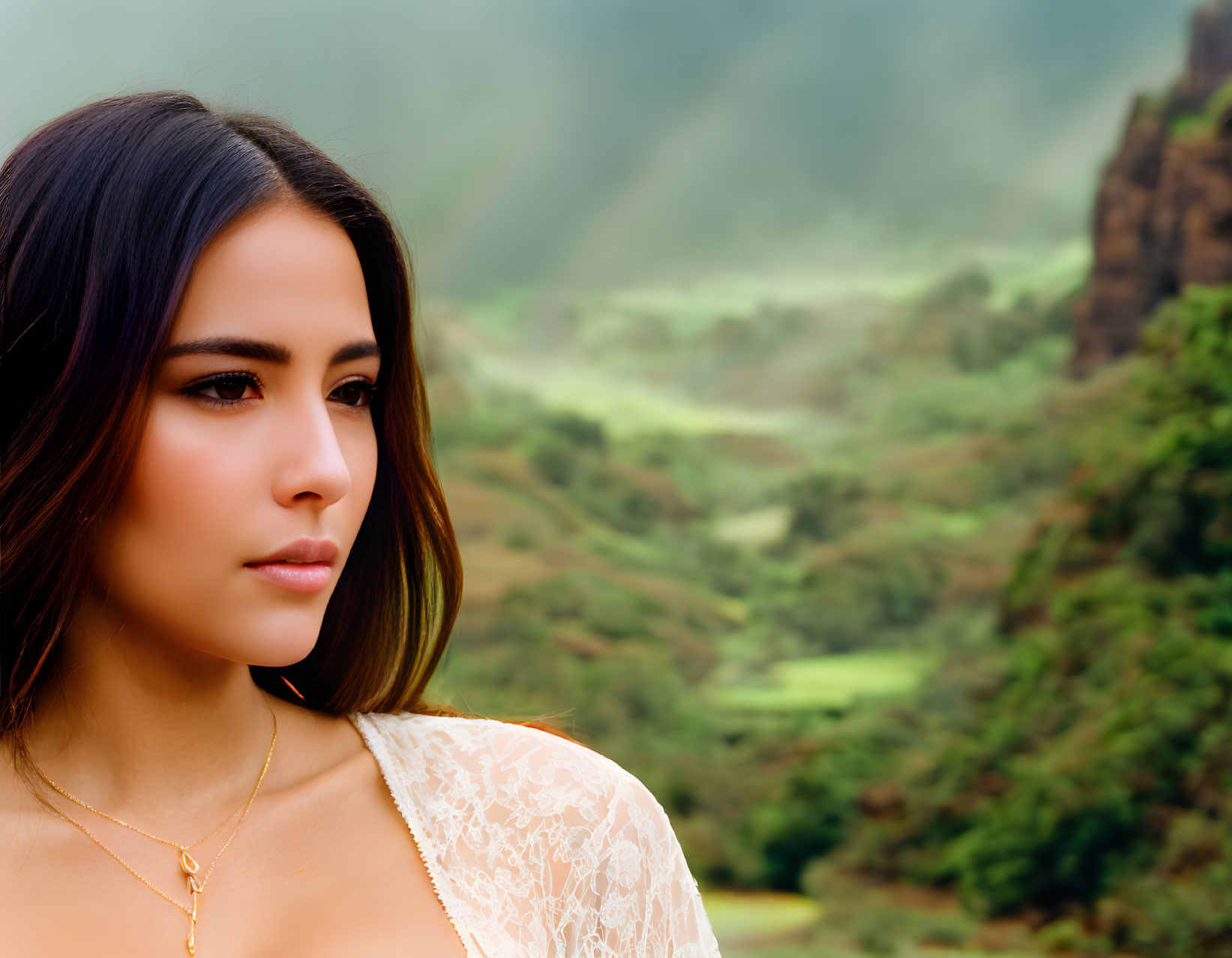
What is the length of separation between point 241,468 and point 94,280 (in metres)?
0.22

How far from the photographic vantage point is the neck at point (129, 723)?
1.31 m

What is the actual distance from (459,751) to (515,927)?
0.76 feet

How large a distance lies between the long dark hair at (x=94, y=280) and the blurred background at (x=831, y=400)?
4.12 meters

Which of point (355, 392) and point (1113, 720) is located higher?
point (355, 392)

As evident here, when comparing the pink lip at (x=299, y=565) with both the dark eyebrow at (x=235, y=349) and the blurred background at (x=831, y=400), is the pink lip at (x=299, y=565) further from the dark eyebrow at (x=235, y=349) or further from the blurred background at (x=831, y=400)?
the blurred background at (x=831, y=400)

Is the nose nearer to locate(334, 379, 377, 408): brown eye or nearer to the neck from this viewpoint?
locate(334, 379, 377, 408): brown eye

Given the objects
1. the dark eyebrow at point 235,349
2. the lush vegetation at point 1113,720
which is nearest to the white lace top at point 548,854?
the dark eyebrow at point 235,349

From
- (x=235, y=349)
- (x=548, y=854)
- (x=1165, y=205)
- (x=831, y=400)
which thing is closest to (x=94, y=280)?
(x=235, y=349)

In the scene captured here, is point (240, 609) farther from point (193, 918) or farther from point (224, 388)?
point (193, 918)

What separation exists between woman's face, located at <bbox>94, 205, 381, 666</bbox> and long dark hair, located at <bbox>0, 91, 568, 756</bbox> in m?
A: 0.02

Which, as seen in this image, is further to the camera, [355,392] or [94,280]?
[355,392]

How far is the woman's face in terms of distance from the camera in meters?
1.15

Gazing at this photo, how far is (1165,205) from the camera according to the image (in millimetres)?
5586

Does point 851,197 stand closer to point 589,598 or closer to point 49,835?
point 589,598
